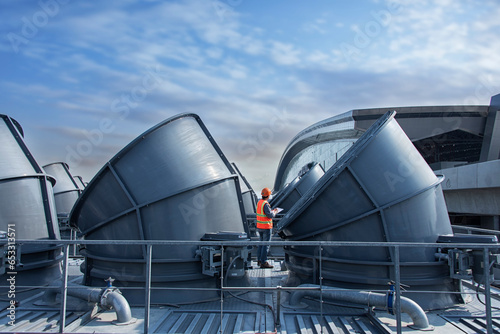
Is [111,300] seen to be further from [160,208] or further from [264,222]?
[264,222]

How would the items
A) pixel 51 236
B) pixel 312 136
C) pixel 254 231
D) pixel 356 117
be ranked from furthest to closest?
pixel 312 136 → pixel 356 117 → pixel 254 231 → pixel 51 236

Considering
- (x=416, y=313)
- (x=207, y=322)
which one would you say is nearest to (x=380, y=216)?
(x=416, y=313)

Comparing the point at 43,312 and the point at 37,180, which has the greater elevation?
the point at 37,180

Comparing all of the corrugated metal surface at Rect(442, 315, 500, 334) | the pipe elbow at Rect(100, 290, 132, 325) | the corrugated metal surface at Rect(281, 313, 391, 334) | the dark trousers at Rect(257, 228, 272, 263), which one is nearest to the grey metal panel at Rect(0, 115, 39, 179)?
the pipe elbow at Rect(100, 290, 132, 325)

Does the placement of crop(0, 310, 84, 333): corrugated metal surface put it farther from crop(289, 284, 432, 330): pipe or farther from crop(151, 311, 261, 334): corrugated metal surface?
crop(289, 284, 432, 330): pipe

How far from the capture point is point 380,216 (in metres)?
6.98

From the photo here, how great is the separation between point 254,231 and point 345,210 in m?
7.55

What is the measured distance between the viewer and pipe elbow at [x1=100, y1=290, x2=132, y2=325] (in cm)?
584

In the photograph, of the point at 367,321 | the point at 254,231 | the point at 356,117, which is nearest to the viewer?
the point at 367,321

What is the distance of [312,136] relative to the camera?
53.2 metres

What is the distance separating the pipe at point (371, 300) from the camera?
5.64 m

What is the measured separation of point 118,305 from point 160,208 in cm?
194

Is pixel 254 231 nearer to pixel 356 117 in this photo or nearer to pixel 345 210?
pixel 345 210

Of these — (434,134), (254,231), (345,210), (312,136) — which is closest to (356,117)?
(434,134)
